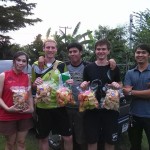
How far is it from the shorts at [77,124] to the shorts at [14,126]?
2.71 ft

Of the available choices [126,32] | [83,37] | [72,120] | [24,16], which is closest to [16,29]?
[24,16]

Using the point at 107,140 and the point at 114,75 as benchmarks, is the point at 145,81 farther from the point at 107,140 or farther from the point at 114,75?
the point at 107,140

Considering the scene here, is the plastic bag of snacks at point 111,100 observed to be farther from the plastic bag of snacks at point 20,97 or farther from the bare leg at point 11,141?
the bare leg at point 11,141

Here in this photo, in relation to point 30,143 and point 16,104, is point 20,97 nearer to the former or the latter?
point 16,104

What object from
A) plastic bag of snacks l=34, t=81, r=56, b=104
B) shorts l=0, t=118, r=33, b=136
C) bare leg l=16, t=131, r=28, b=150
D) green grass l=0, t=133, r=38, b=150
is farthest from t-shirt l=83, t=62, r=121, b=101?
green grass l=0, t=133, r=38, b=150

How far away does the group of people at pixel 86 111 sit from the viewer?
4.58 metres

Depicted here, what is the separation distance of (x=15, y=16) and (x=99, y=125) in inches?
1026

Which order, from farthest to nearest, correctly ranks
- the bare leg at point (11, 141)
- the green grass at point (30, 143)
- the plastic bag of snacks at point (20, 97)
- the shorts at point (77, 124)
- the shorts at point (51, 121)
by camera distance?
the green grass at point (30, 143) → the shorts at point (77, 124) → the shorts at point (51, 121) → the bare leg at point (11, 141) → the plastic bag of snacks at point (20, 97)

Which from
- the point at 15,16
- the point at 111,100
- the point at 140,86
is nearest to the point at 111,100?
the point at 111,100

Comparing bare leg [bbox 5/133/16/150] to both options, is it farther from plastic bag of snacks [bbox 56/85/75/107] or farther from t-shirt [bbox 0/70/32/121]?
plastic bag of snacks [bbox 56/85/75/107]

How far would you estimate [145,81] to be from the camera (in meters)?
4.63

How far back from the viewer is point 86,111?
15.4ft

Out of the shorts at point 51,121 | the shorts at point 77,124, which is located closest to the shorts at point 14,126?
the shorts at point 51,121

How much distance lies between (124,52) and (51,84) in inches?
186
